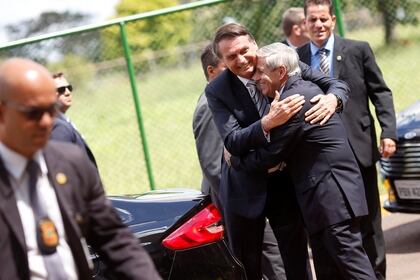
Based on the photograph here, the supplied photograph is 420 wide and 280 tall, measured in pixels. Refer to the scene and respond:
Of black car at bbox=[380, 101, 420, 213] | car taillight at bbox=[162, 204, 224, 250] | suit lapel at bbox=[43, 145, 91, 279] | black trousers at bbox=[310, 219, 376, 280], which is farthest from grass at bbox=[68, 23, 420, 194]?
suit lapel at bbox=[43, 145, 91, 279]

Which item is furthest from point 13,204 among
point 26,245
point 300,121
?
point 300,121

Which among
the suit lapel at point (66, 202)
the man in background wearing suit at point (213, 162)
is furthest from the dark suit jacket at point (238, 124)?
the suit lapel at point (66, 202)

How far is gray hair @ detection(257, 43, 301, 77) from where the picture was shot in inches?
233

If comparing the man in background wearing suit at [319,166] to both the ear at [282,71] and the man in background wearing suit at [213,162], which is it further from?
the man in background wearing suit at [213,162]

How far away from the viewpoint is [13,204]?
11.1 ft

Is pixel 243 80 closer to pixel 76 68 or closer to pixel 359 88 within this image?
pixel 359 88

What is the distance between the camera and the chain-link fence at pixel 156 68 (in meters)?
11.2

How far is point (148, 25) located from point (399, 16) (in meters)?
2.82

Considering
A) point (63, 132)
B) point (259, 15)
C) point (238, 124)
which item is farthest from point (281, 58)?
point (259, 15)

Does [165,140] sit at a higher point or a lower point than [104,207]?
lower

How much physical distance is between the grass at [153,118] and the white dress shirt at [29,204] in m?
7.73

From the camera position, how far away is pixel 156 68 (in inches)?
526

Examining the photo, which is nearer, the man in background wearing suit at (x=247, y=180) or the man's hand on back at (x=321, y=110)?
the man's hand on back at (x=321, y=110)

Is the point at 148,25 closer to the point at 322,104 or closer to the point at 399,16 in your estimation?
Result: the point at 399,16
